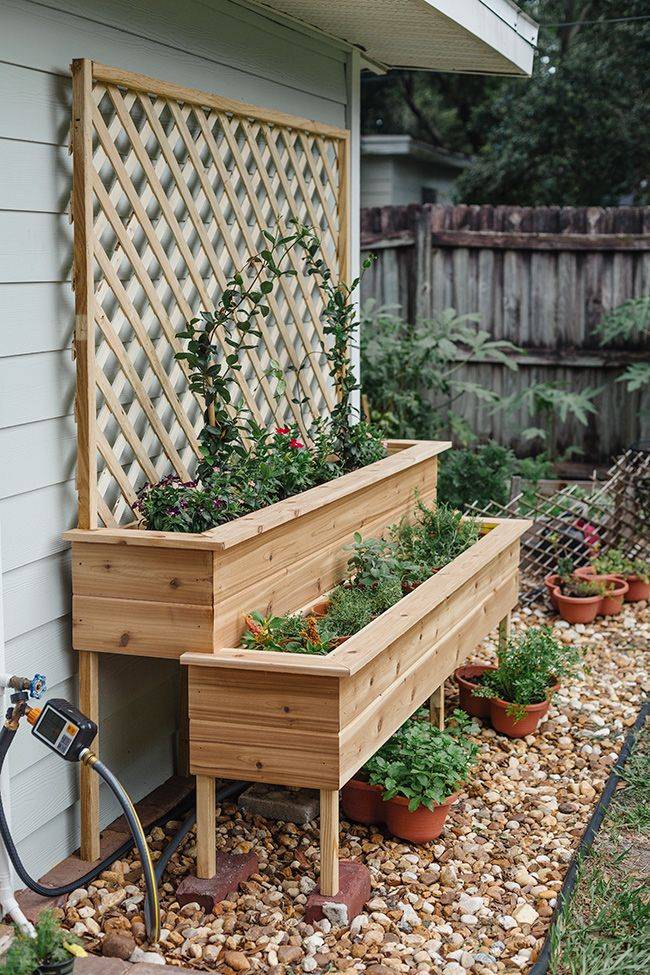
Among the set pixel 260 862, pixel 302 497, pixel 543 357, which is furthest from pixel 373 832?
pixel 543 357

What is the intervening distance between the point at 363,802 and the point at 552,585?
253cm

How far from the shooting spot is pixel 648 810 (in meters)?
3.71

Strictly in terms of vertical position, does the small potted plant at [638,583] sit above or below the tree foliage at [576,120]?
below

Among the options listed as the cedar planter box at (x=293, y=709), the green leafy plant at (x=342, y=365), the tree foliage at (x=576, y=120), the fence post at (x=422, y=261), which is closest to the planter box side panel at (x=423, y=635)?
the cedar planter box at (x=293, y=709)

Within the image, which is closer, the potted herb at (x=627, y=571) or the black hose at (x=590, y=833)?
the black hose at (x=590, y=833)

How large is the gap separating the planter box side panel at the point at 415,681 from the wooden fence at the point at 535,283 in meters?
3.41

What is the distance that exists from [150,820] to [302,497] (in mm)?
1093

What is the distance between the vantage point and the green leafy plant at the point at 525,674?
14.4 feet

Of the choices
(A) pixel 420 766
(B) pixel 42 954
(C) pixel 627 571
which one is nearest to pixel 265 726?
Result: (A) pixel 420 766

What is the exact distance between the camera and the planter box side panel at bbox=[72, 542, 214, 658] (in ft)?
10.3

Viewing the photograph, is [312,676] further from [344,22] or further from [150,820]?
[344,22]

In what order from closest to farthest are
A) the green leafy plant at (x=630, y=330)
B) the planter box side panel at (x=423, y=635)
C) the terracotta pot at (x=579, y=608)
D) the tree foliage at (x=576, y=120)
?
1. the planter box side panel at (x=423, y=635)
2. the terracotta pot at (x=579, y=608)
3. the green leafy plant at (x=630, y=330)
4. the tree foliage at (x=576, y=120)

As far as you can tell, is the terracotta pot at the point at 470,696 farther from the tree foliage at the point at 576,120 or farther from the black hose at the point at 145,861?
the tree foliage at the point at 576,120

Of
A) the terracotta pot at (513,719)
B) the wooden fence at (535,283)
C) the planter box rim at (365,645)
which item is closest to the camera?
the planter box rim at (365,645)
